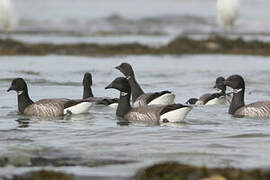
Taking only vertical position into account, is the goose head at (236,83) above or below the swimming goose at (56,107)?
above

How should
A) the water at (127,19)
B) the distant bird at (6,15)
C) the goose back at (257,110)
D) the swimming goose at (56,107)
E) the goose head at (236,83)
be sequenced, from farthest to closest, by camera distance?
1. the water at (127,19)
2. the distant bird at (6,15)
3. the goose head at (236,83)
4. the swimming goose at (56,107)
5. the goose back at (257,110)

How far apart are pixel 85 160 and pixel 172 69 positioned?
62.3 feet

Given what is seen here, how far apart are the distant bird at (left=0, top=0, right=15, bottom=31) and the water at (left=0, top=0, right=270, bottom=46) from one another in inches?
34.7

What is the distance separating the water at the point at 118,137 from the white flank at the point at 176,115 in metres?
0.18

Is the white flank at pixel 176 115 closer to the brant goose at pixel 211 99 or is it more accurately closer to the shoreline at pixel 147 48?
the brant goose at pixel 211 99

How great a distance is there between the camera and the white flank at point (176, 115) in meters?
15.9

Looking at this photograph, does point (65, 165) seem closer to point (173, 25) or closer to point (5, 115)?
point (5, 115)

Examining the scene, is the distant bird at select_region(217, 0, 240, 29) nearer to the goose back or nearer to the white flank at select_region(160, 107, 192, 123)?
the goose back

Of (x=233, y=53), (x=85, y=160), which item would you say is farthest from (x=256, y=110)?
(x=233, y=53)

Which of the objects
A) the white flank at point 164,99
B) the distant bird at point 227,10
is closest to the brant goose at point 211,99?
the white flank at point 164,99

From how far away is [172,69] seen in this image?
99.1 feet

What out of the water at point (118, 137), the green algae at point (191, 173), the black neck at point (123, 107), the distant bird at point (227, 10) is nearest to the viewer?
the green algae at point (191, 173)

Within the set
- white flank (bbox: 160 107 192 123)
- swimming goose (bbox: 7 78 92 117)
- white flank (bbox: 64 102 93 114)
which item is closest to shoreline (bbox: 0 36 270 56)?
swimming goose (bbox: 7 78 92 117)

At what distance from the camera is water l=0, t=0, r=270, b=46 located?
179ft
